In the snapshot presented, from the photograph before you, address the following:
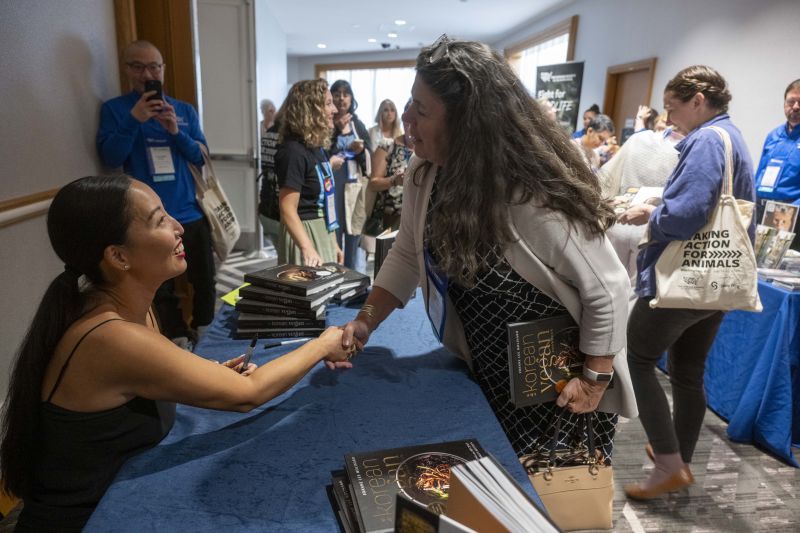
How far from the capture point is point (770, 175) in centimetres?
365

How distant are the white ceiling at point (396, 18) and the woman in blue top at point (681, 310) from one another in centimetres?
641

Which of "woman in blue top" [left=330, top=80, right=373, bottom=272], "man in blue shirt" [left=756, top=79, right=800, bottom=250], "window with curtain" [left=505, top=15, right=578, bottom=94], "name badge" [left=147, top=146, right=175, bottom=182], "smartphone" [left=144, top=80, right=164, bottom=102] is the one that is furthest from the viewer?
"window with curtain" [left=505, top=15, right=578, bottom=94]

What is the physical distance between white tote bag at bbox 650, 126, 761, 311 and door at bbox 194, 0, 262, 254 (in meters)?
4.37

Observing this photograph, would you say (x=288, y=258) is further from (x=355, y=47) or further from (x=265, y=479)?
(x=355, y=47)

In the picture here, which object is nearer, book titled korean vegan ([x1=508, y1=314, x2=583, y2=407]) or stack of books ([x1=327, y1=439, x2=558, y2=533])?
stack of books ([x1=327, y1=439, x2=558, y2=533])

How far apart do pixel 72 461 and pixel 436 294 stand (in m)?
0.82

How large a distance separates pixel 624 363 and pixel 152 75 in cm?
255

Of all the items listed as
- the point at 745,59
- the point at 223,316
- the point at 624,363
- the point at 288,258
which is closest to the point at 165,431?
the point at 223,316

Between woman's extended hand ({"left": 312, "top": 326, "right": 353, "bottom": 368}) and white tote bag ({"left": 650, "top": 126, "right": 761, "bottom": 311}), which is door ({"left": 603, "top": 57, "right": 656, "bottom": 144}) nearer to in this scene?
white tote bag ({"left": 650, "top": 126, "right": 761, "bottom": 311})

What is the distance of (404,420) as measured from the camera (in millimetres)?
1112

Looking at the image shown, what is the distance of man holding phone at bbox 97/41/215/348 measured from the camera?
2512mm

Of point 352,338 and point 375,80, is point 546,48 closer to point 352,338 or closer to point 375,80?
point 375,80

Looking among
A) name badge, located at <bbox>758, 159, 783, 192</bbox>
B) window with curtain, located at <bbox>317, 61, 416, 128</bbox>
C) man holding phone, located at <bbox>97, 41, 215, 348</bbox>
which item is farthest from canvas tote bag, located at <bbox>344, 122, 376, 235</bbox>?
window with curtain, located at <bbox>317, 61, 416, 128</bbox>

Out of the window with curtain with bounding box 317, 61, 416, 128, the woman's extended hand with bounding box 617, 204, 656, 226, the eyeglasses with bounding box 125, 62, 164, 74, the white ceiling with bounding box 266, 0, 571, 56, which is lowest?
the woman's extended hand with bounding box 617, 204, 656, 226
